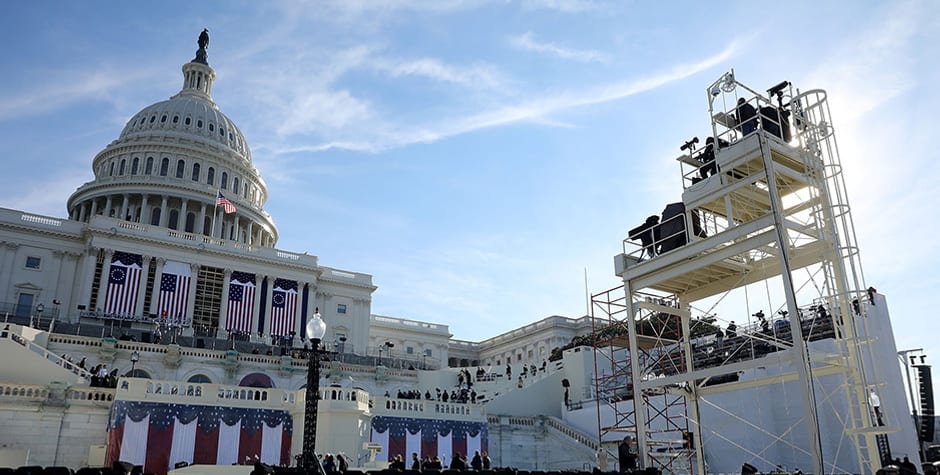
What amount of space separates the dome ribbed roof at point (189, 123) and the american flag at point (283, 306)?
3231cm

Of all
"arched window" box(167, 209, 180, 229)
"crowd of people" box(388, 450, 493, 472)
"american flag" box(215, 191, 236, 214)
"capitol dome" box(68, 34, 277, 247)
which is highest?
"capitol dome" box(68, 34, 277, 247)

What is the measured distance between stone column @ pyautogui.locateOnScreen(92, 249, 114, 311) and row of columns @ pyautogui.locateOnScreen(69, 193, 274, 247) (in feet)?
57.3

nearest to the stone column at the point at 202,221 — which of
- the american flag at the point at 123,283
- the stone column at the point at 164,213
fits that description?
the stone column at the point at 164,213

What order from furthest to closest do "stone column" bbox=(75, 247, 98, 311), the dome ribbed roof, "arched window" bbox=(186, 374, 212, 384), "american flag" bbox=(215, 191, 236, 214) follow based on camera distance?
the dome ribbed roof, "american flag" bbox=(215, 191, 236, 214), "stone column" bbox=(75, 247, 98, 311), "arched window" bbox=(186, 374, 212, 384)

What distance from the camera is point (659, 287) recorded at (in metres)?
24.2

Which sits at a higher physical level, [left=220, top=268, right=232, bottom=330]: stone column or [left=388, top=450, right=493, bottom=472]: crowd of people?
[left=220, top=268, right=232, bottom=330]: stone column

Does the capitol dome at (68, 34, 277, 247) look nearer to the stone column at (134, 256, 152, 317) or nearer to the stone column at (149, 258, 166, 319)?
the stone column at (149, 258, 166, 319)

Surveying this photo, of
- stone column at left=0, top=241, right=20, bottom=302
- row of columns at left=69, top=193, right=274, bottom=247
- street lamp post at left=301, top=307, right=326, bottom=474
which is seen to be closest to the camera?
street lamp post at left=301, top=307, right=326, bottom=474

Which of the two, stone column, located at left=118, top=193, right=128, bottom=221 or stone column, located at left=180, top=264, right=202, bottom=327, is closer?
stone column, located at left=180, top=264, right=202, bottom=327

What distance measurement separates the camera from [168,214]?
82.5 metres

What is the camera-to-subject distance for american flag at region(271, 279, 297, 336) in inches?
2601

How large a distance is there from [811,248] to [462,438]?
23.0m

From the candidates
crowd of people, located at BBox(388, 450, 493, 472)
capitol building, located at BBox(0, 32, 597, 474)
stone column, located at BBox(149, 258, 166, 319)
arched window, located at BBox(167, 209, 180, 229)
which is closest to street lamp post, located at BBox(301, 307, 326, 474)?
capitol building, located at BBox(0, 32, 597, 474)

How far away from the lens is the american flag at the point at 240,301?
2505 inches
